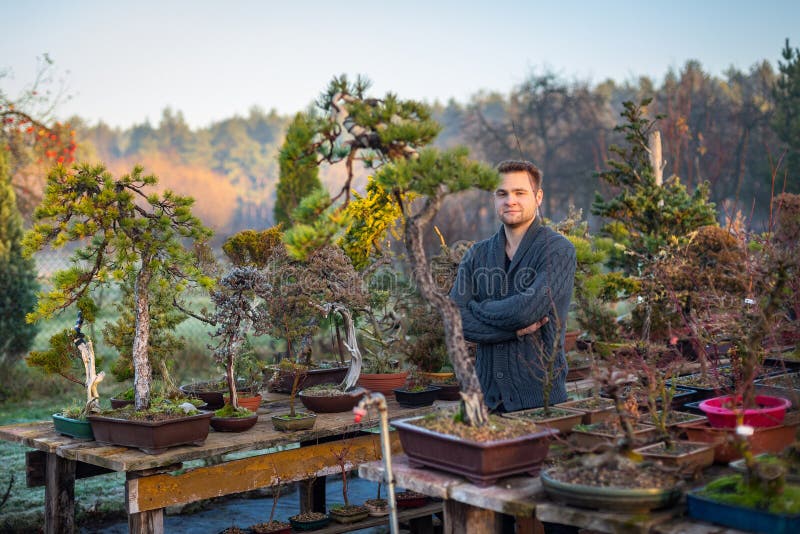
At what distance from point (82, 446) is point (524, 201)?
87.7 inches

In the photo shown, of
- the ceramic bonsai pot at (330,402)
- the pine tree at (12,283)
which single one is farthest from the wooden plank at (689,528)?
the pine tree at (12,283)

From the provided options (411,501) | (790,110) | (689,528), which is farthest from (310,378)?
(790,110)

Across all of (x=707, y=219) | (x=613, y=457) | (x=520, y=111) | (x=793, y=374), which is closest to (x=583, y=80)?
(x=520, y=111)

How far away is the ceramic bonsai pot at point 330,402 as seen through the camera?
438 centimetres

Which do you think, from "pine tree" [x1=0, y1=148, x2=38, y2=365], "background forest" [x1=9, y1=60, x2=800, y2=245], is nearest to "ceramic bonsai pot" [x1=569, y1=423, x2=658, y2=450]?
"background forest" [x1=9, y1=60, x2=800, y2=245]

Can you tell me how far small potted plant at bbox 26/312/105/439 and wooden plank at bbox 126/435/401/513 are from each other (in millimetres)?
459

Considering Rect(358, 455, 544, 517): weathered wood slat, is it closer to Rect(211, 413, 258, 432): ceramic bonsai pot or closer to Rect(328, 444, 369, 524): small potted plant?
Rect(211, 413, 258, 432): ceramic bonsai pot

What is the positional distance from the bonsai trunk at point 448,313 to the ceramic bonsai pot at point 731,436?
29.5 inches

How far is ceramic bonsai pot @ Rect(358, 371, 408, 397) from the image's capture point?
16.2 ft

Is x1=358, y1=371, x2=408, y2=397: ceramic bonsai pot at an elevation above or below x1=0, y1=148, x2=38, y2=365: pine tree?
below

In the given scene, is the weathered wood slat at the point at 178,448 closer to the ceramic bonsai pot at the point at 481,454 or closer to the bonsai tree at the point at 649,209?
the ceramic bonsai pot at the point at 481,454

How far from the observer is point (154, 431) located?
139 inches

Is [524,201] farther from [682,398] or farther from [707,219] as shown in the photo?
[707,219]

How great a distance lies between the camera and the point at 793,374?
4285 millimetres
